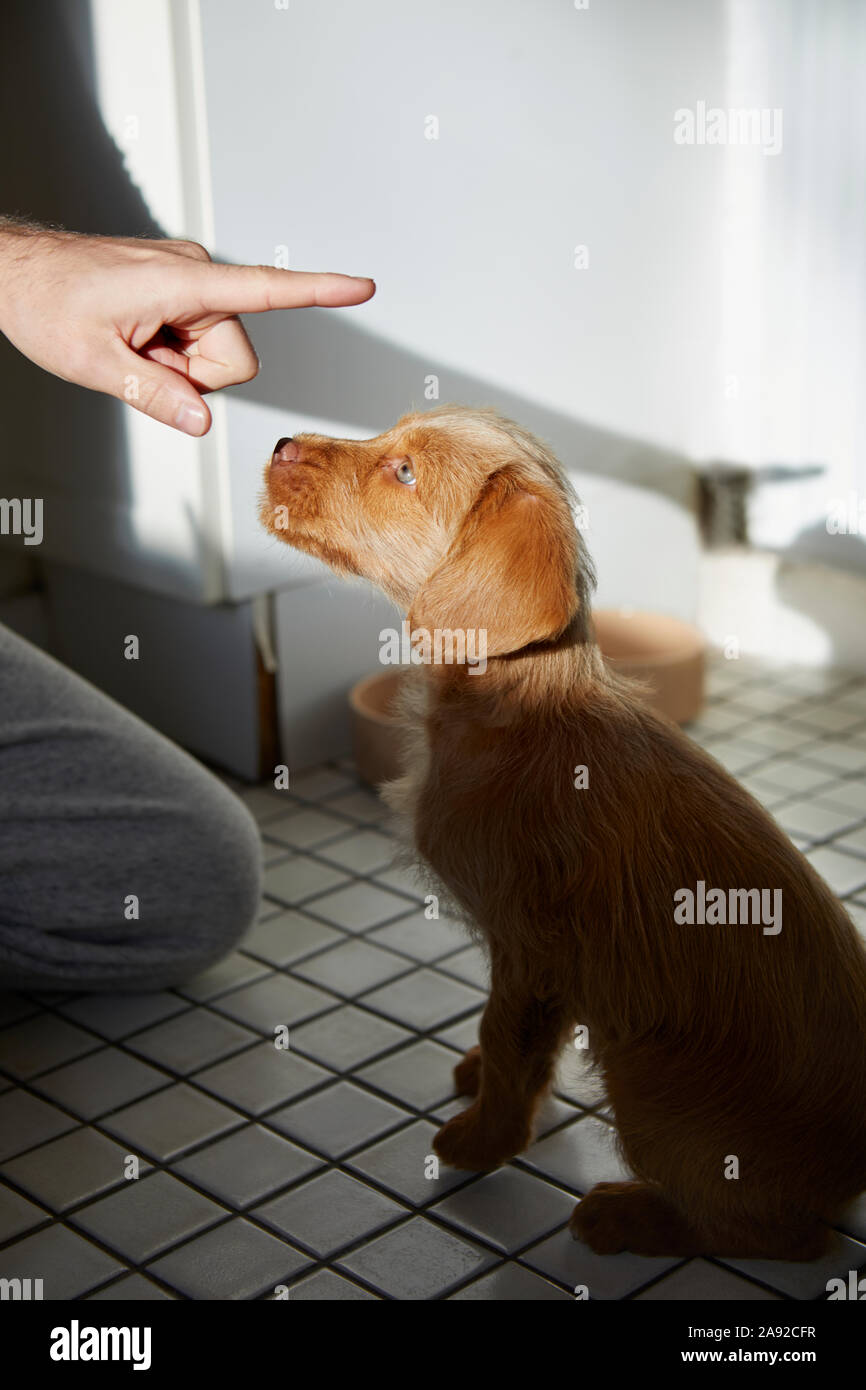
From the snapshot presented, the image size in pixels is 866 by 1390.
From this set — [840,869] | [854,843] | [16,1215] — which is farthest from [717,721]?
[16,1215]

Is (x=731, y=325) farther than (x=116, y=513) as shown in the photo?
Yes

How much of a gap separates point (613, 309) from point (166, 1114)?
2.35m

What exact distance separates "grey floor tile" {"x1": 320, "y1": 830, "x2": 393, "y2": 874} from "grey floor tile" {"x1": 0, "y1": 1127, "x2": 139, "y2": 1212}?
95cm

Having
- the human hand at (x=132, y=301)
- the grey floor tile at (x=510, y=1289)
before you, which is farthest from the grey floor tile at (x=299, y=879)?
the human hand at (x=132, y=301)

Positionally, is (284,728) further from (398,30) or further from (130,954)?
(398,30)

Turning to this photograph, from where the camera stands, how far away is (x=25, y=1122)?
2281mm

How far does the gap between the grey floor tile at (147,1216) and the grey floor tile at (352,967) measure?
0.58 m

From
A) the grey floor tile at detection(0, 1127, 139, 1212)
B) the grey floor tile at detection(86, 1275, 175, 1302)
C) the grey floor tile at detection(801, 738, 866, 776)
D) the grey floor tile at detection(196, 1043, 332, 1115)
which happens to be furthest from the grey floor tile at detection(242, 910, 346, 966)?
the grey floor tile at detection(801, 738, 866, 776)

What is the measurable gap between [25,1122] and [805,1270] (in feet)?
3.84

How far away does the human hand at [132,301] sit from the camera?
1726 millimetres

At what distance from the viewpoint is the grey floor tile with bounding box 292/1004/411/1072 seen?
2.44 meters

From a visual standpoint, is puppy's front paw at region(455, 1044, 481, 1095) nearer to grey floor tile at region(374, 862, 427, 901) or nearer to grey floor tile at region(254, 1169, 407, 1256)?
grey floor tile at region(254, 1169, 407, 1256)

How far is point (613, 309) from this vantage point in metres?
3.75
